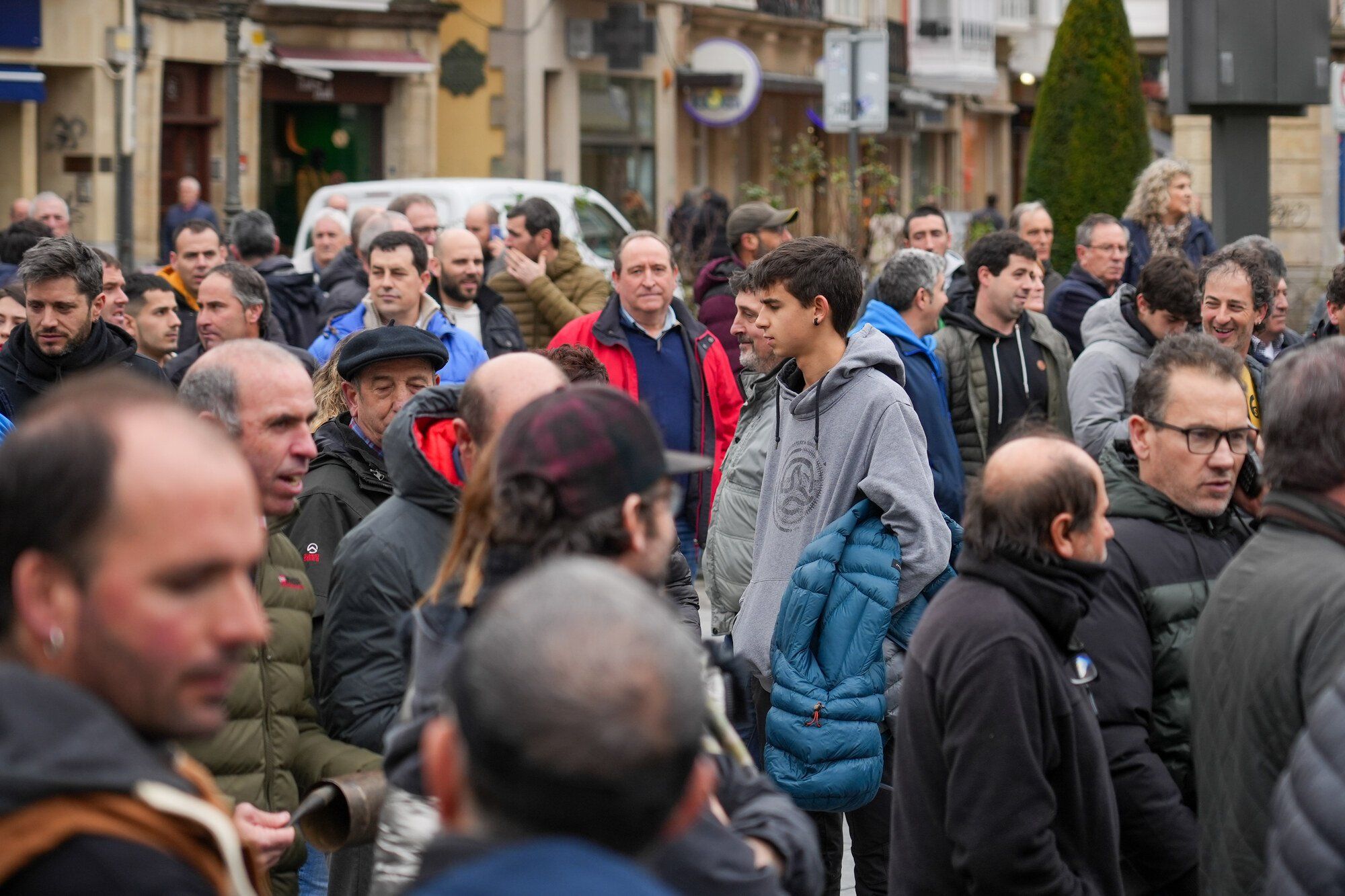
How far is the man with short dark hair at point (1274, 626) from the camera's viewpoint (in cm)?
318

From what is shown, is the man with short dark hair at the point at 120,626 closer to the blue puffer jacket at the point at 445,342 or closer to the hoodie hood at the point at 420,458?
the hoodie hood at the point at 420,458

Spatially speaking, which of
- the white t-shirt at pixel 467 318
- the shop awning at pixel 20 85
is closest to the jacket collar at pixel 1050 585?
the white t-shirt at pixel 467 318

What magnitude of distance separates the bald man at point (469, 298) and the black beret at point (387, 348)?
3992 millimetres

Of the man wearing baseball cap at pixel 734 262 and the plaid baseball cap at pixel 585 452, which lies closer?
the plaid baseball cap at pixel 585 452

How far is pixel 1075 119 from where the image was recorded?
696 inches

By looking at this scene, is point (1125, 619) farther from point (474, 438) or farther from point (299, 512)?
point (299, 512)

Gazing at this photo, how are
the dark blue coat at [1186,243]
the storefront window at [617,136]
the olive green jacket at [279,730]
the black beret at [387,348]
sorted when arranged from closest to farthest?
the olive green jacket at [279,730] < the black beret at [387,348] < the dark blue coat at [1186,243] < the storefront window at [617,136]

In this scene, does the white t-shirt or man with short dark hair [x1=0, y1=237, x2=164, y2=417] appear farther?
the white t-shirt

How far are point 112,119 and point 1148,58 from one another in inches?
828

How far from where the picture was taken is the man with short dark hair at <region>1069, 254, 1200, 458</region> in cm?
727

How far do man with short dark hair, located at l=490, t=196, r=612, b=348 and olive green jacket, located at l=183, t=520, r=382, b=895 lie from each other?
6.08m

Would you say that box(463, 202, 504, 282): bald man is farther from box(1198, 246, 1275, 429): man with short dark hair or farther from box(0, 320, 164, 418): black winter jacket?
box(1198, 246, 1275, 429): man with short dark hair

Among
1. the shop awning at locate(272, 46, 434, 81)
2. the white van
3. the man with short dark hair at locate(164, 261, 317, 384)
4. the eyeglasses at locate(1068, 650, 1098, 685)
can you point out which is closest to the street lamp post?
the white van

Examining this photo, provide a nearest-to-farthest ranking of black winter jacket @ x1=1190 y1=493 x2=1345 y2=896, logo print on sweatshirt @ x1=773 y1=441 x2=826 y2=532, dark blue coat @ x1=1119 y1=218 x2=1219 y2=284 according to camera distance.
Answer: black winter jacket @ x1=1190 y1=493 x2=1345 y2=896
logo print on sweatshirt @ x1=773 y1=441 x2=826 y2=532
dark blue coat @ x1=1119 y1=218 x2=1219 y2=284
